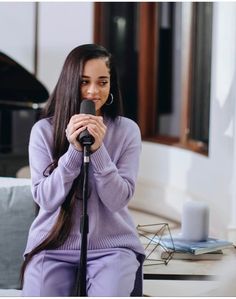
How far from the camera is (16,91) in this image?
12.0 feet

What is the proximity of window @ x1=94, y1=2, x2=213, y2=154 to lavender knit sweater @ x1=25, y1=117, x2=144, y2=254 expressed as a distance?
249 cm

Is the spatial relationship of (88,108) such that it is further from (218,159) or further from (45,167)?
(218,159)

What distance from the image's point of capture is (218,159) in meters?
3.31

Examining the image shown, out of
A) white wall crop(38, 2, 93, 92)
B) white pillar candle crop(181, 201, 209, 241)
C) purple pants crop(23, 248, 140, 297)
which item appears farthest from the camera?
white wall crop(38, 2, 93, 92)

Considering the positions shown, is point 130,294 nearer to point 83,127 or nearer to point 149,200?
point 83,127

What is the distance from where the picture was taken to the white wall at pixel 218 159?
9.91 feet

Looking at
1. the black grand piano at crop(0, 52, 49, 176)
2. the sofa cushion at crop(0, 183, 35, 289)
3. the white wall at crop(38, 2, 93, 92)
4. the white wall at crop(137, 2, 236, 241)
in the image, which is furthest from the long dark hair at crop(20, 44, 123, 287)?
the white wall at crop(38, 2, 93, 92)

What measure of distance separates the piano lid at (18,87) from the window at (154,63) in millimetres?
1056

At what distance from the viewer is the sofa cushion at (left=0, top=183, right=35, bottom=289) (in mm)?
1735

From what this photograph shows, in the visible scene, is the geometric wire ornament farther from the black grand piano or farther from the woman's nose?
the black grand piano

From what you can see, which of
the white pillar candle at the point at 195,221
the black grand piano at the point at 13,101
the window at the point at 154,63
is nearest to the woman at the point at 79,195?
the white pillar candle at the point at 195,221

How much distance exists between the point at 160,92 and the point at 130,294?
3.29m

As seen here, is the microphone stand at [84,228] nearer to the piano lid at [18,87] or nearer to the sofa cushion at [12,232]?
the sofa cushion at [12,232]

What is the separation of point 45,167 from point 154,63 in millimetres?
3224
